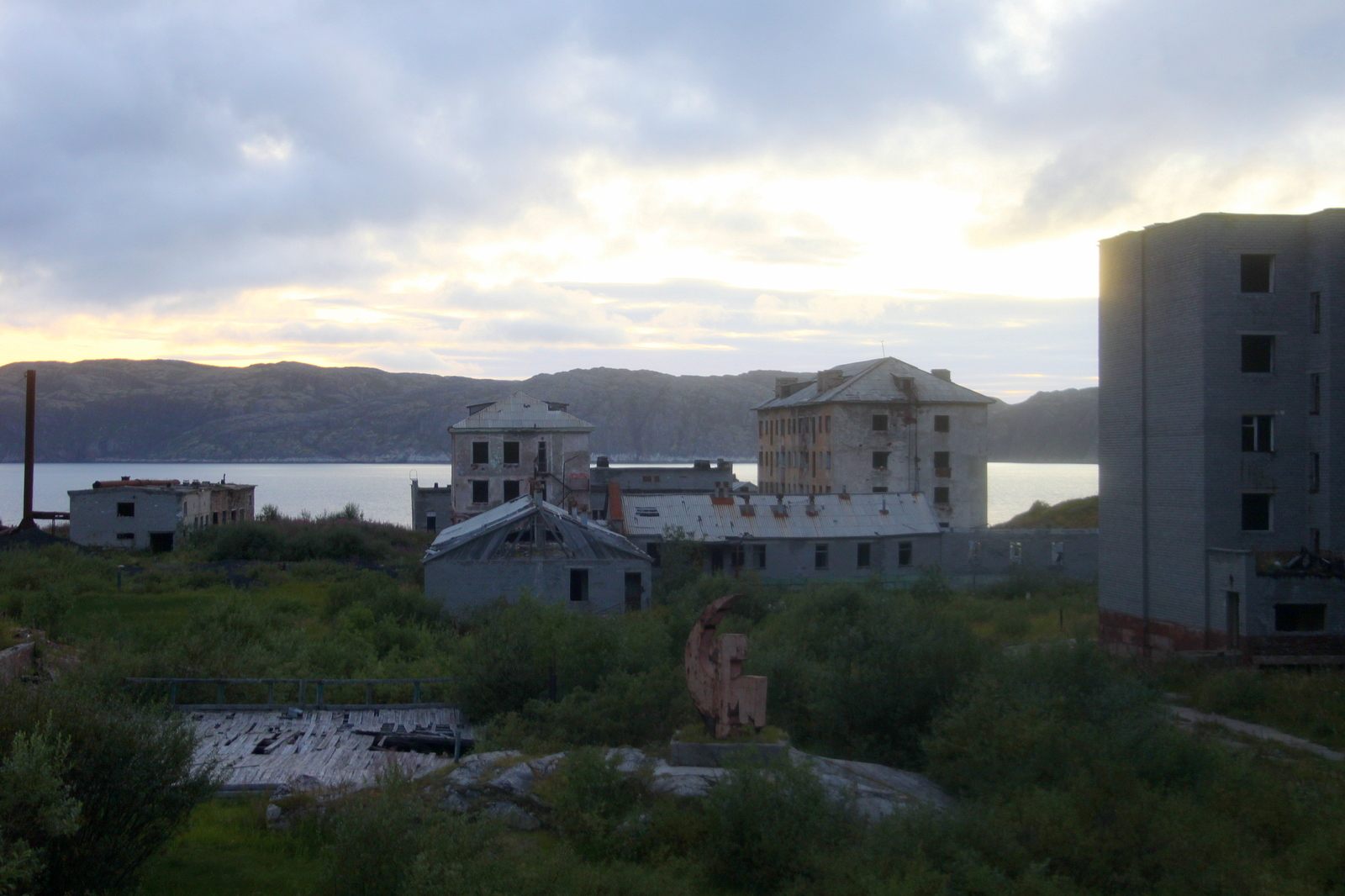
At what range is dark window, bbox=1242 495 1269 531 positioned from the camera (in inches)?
1097

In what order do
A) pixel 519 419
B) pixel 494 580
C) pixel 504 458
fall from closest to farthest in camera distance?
pixel 494 580
pixel 504 458
pixel 519 419

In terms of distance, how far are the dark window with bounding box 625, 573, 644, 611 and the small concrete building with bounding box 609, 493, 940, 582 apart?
6.63m

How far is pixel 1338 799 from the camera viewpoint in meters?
12.9

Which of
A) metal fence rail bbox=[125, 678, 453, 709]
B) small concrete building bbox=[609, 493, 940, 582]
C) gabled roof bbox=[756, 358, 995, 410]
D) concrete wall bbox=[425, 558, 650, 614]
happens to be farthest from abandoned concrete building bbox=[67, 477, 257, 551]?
metal fence rail bbox=[125, 678, 453, 709]

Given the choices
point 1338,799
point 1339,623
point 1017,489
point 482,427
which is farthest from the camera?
point 1017,489

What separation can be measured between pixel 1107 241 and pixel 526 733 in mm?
24200

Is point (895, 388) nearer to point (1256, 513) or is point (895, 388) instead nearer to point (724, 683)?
point (1256, 513)

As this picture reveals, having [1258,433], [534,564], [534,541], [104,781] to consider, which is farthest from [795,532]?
[104,781]

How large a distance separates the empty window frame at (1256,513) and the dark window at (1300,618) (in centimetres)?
234

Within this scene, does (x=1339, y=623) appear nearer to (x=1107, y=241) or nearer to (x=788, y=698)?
(x=1107, y=241)

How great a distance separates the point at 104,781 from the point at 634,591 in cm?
2522

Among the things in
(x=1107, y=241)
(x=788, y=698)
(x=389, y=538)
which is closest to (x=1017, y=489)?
(x=389, y=538)

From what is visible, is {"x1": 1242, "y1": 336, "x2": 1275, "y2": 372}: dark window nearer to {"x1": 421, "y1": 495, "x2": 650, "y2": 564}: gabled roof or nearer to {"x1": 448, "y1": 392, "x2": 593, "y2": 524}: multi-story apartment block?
{"x1": 421, "y1": 495, "x2": 650, "y2": 564}: gabled roof

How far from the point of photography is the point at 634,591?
3438 centimetres
